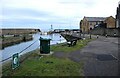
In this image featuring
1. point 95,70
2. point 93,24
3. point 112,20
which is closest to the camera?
point 95,70

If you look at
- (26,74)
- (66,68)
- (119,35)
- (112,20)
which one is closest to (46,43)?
(66,68)

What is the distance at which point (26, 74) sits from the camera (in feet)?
38.5

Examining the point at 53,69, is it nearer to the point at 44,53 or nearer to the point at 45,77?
the point at 45,77

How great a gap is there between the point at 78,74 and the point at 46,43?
8.85m

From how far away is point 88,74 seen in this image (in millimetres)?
11641

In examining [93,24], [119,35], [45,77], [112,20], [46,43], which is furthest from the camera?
[93,24]

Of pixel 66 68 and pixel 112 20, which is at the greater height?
pixel 112 20

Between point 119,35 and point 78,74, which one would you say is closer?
point 78,74

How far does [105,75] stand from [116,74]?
693 mm

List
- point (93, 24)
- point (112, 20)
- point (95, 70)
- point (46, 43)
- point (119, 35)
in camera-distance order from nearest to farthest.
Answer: point (95, 70) < point (46, 43) < point (119, 35) < point (112, 20) < point (93, 24)

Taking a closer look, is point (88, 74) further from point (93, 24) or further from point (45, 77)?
point (93, 24)

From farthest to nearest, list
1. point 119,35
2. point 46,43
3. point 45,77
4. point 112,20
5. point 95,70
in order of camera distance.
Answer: point 112,20 → point 119,35 → point 46,43 → point 95,70 → point 45,77

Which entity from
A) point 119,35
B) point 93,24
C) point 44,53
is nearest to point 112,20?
point 93,24

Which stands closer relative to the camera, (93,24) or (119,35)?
(119,35)
